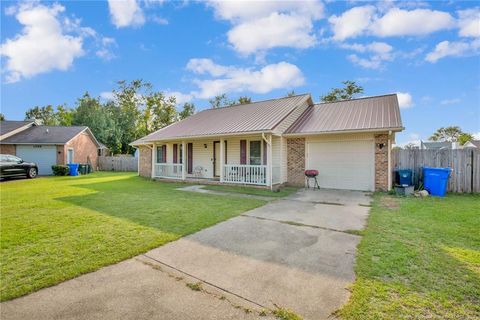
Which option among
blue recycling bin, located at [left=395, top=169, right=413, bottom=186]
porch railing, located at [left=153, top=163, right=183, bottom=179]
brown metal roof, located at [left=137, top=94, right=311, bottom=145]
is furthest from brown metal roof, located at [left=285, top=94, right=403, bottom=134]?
porch railing, located at [left=153, top=163, right=183, bottom=179]

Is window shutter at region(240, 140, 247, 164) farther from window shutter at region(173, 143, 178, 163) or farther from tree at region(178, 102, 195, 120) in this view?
tree at region(178, 102, 195, 120)

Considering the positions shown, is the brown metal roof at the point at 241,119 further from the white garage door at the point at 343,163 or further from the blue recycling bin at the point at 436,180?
the blue recycling bin at the point at 436,180

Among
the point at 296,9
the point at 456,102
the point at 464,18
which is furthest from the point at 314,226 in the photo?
the point at 456,102

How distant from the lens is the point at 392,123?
9.65m

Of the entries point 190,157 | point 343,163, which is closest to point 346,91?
point 343,163

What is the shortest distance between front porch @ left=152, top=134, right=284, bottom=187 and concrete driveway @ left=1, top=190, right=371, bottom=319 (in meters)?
6.26

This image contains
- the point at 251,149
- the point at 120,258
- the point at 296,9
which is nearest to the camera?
the point at 120,258

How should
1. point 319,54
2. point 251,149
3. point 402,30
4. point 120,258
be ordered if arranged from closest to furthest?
point 120,258 → point 402,30 → point 251,149 → point 319,54

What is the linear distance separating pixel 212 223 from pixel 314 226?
2.30 meters

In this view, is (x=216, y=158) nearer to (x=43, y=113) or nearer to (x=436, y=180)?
(x=436, y=180)

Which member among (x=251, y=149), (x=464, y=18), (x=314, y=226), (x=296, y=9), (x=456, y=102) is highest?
(x=296, y=9)

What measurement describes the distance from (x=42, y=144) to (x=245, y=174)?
2000 cm

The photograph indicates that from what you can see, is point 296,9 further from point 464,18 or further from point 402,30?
point 464,18

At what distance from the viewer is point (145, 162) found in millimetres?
17969
